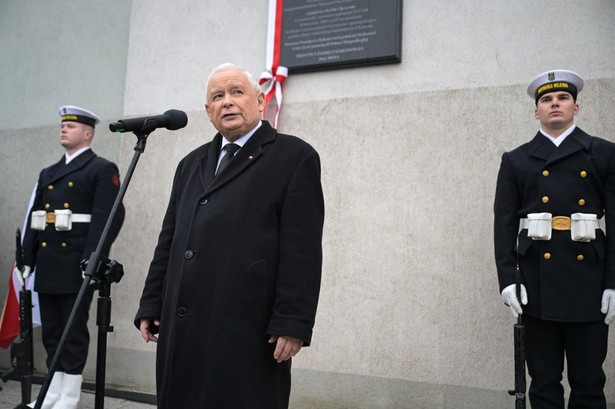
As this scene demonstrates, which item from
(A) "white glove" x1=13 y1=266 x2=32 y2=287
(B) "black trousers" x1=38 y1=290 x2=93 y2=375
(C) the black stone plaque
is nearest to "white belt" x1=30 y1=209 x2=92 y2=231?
(A) "white glove" x1=13 y1=266 x2=32 y2=287

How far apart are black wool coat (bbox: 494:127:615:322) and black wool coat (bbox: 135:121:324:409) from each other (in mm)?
1336

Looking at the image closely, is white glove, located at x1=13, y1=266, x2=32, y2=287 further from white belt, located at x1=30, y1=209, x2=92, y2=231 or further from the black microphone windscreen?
the black microphone windscreen

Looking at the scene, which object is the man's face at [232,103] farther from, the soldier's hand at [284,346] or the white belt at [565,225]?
the white belt at [565,225]

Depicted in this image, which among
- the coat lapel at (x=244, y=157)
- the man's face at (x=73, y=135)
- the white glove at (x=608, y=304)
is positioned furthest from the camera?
the man's face at (x=73, y=135)

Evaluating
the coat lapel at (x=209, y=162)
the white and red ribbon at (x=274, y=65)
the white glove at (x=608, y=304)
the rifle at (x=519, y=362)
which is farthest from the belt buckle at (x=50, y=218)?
the white glove at (x=608, y=304)

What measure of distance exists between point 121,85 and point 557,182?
149 inches

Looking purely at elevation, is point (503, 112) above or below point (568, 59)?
below

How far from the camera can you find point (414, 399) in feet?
12.8

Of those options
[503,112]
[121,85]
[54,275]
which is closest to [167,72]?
[121,85]

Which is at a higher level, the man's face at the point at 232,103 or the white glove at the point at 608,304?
the man's face at the point at 232,103

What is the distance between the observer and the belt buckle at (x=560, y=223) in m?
2.95

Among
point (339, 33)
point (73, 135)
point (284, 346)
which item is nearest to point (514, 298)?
point (284, 346)

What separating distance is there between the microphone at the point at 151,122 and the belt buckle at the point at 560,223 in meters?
1.81

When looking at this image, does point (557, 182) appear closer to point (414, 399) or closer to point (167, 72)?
point (414, 399)
